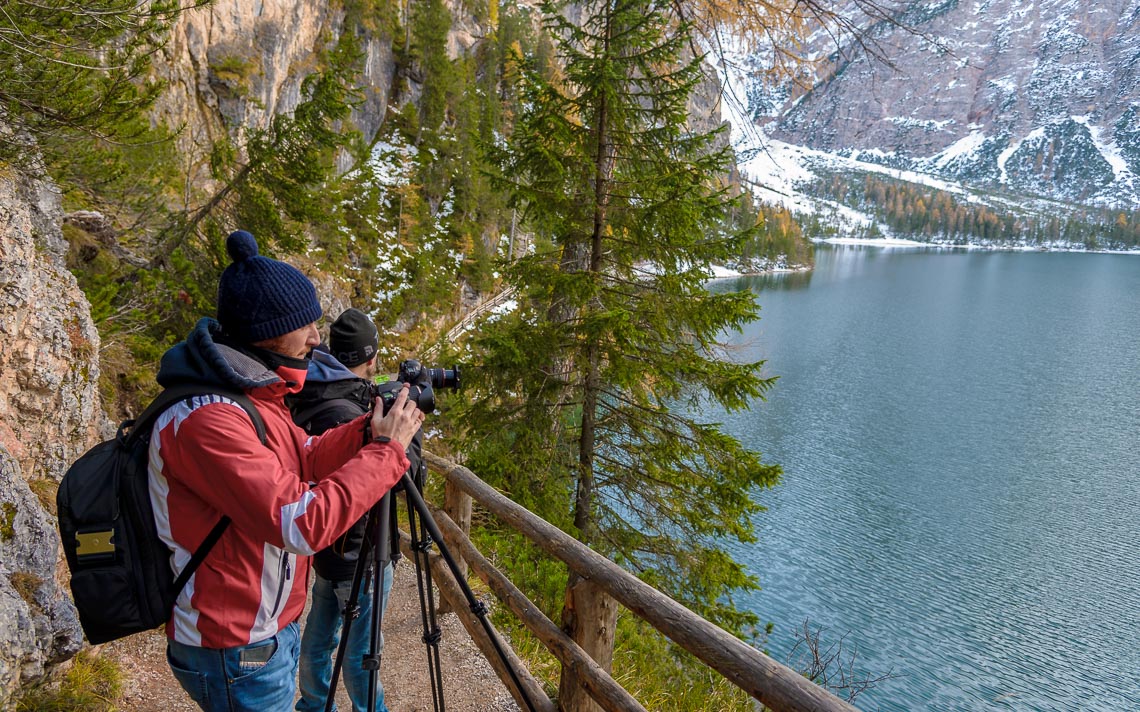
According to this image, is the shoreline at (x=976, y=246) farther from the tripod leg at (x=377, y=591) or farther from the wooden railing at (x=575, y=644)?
the tripod leg at (x=377, y=591)

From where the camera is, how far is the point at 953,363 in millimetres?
36312

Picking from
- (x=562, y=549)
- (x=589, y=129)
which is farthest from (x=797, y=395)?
(x=562, y=549)

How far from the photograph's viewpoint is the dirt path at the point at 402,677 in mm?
3703

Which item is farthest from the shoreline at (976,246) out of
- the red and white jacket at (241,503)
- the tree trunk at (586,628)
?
the red and white jacket at (241,503)

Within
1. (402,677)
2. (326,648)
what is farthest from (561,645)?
(402,677)

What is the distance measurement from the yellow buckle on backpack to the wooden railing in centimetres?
190

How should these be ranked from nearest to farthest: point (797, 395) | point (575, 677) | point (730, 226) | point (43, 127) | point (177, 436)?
point (177, 436) < point (575, 677) < point (43, 127) < point (730, 226) < point (797, 395)

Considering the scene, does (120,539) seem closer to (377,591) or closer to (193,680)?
(193,680)

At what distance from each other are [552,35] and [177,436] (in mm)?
6511

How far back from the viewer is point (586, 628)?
309cm

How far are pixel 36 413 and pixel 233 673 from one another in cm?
369

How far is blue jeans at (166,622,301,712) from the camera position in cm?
176

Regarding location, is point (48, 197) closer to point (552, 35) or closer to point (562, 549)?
point (552, 35)

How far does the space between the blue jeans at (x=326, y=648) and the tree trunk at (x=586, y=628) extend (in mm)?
929
